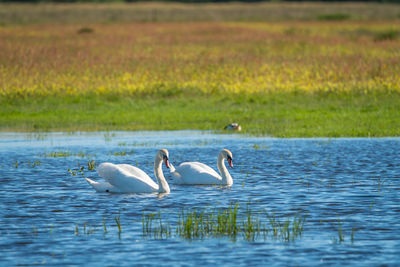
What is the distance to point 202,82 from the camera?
33.9 metres

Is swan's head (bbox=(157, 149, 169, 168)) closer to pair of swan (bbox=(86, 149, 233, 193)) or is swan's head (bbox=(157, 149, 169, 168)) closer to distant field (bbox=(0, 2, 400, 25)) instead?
pair of swan (bbox=(86, 149, 233, 193))

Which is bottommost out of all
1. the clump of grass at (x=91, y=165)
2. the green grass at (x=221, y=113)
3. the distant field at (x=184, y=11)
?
the clump of grass at (x=91, y=165)

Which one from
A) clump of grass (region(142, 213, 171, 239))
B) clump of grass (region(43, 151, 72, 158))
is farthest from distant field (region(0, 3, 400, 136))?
clump of grass (region(142, 213, 171, 239))

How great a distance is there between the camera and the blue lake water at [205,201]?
34.7ft

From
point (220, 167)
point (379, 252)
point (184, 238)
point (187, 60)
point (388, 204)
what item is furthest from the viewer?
point (187, 60)

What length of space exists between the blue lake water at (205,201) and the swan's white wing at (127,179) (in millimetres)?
189

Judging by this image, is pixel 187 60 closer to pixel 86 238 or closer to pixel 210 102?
pixel 210 102

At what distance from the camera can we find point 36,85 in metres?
33.0

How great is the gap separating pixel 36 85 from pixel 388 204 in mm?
21616

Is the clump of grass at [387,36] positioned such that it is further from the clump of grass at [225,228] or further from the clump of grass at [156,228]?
the clump of grass at [156,228]

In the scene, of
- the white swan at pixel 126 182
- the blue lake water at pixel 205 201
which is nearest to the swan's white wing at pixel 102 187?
the white swan at pixel 126 182

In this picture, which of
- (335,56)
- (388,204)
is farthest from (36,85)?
(388,204)

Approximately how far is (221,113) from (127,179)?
42.9 feet

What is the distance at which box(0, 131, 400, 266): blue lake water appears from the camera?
10586 mm
